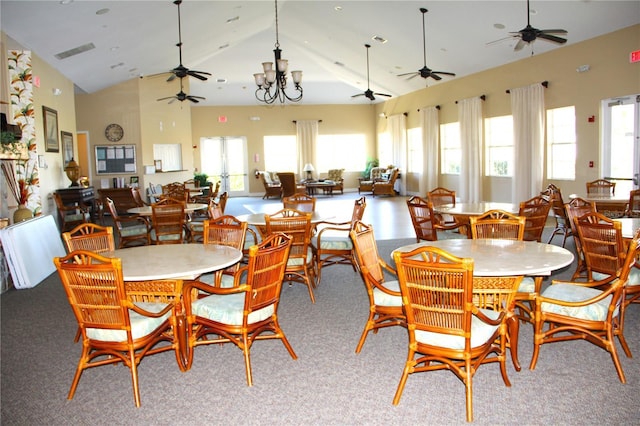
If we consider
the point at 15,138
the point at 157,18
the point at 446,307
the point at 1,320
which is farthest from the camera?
the point at 157,18

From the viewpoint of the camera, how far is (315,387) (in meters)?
3.10

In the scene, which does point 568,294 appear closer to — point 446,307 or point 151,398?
point 446,307

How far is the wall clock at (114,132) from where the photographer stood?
13.0 m

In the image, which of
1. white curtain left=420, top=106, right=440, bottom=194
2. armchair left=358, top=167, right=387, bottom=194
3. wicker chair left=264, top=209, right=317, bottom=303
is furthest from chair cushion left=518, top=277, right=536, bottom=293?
armchair left=358, top=167, right=387, bottom=194

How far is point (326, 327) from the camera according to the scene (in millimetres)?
4180

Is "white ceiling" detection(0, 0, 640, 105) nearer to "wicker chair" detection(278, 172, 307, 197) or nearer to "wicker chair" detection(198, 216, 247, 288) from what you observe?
"wicker chair" detection(278, 172, 307, 197)

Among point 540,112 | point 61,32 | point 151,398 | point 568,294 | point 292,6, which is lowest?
point 151,398

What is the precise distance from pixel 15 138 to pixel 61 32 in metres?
2.22

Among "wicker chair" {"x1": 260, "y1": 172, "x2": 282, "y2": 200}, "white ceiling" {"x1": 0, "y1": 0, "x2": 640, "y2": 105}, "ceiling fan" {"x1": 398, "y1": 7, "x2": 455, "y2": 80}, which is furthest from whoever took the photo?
"wicker chair" {"x1": 260, "y1": 172, "x2": 282, "y2": 200}

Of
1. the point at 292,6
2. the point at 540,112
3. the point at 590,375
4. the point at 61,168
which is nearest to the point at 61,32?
the point at 61,168

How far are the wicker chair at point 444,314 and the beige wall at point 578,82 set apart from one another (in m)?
7.31

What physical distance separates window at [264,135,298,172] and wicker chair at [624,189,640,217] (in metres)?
13.8

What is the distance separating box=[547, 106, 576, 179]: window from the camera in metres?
9.87

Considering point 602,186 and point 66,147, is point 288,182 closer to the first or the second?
point 66,147
